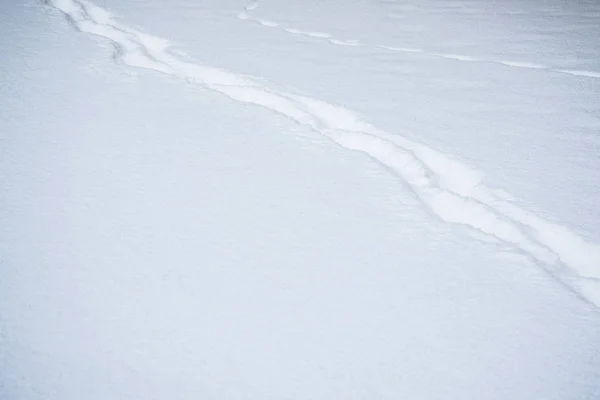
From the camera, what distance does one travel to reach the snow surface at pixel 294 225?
631 mm

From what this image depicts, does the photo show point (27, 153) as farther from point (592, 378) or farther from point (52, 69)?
point (592, 378)

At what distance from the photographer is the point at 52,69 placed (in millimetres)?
1518

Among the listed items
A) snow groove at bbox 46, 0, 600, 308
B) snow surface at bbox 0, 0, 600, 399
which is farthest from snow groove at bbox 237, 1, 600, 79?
snow groove at bbox 46, 0, 600, 308

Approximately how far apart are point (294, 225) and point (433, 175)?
371 mm

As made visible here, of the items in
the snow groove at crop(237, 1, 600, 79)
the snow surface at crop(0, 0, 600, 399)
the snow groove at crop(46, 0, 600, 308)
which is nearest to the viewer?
the snow surface at crop(0, 0, 600, 399)

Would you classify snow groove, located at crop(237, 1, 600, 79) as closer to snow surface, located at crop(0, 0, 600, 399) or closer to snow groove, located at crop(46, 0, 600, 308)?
snow surface, located at crop(0, 0, 600, 399)

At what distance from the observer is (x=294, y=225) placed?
35.3 inches

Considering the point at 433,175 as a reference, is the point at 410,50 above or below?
above

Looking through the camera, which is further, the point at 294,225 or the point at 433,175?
the point at 433,175

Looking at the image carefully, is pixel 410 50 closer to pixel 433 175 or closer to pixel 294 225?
pixel 433 175

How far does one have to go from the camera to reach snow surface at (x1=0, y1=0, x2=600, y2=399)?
63 cm

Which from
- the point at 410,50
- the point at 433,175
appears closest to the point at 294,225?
the point at 433,175

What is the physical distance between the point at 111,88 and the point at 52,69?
26 cm

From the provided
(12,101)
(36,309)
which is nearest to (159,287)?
(36,309)
